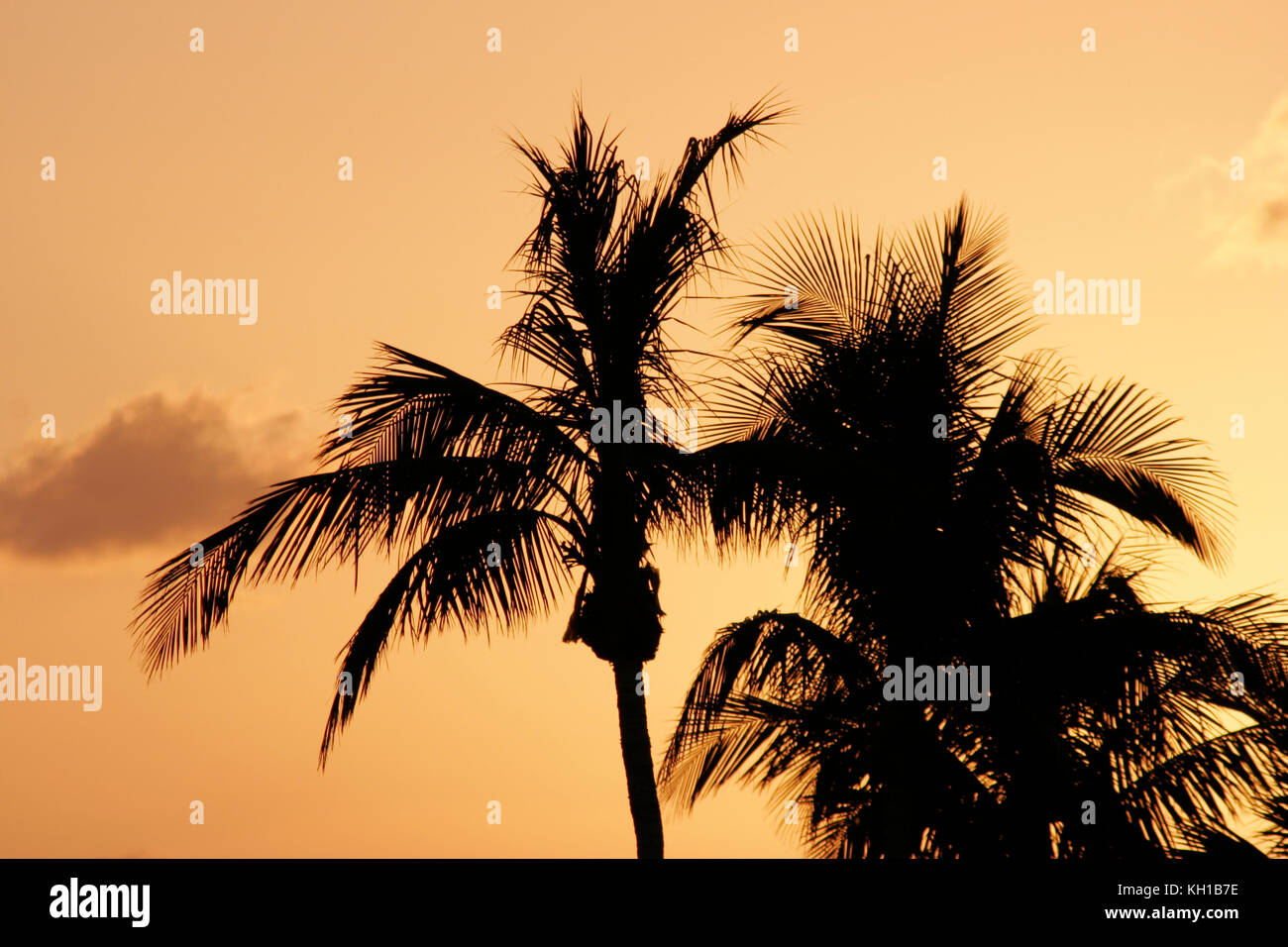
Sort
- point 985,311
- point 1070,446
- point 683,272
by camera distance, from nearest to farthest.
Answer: point 683,272 → point 1070,446 → point 985,311

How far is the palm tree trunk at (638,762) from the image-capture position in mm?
10047

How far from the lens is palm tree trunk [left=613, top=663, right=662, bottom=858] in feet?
33.0

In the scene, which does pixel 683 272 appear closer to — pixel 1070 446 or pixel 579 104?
pixel 579 104

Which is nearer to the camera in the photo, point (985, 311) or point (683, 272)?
point (683, 272)

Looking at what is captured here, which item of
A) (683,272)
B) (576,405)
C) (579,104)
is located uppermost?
(579,104)

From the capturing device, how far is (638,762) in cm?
1023

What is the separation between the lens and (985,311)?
13211mm
